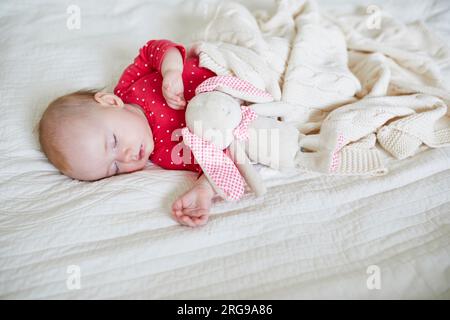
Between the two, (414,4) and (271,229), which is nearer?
(271,229)

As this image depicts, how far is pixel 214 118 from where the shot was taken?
35.4 inches

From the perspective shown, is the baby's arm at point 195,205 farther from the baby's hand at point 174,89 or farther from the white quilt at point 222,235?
the baby's hand at point 174,89

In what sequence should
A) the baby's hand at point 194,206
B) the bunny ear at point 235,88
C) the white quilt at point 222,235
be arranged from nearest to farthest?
the white quilt at point 222,235
the baby's hand at point 194,206
the bunny ear at point 235,88

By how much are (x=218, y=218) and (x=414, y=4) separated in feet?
4.18

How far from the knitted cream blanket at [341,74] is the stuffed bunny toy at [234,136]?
7cm

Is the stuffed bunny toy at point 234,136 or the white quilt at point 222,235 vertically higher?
the stuffed bunny toy at point 234,136

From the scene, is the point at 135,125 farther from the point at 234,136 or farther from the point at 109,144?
the point at 234,136

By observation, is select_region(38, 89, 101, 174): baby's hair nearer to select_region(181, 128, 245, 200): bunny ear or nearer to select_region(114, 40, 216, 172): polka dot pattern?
Result: select_region(114, 40, 216, 172): polka dot pattern

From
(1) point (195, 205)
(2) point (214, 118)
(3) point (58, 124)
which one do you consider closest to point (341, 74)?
(2) point (214, 118)

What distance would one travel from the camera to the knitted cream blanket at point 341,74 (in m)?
1.00

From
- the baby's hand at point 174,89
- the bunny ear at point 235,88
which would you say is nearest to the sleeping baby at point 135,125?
the baby's hand at point 174,89

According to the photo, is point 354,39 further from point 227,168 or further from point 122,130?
point 122,130

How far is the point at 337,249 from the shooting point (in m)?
0.80
